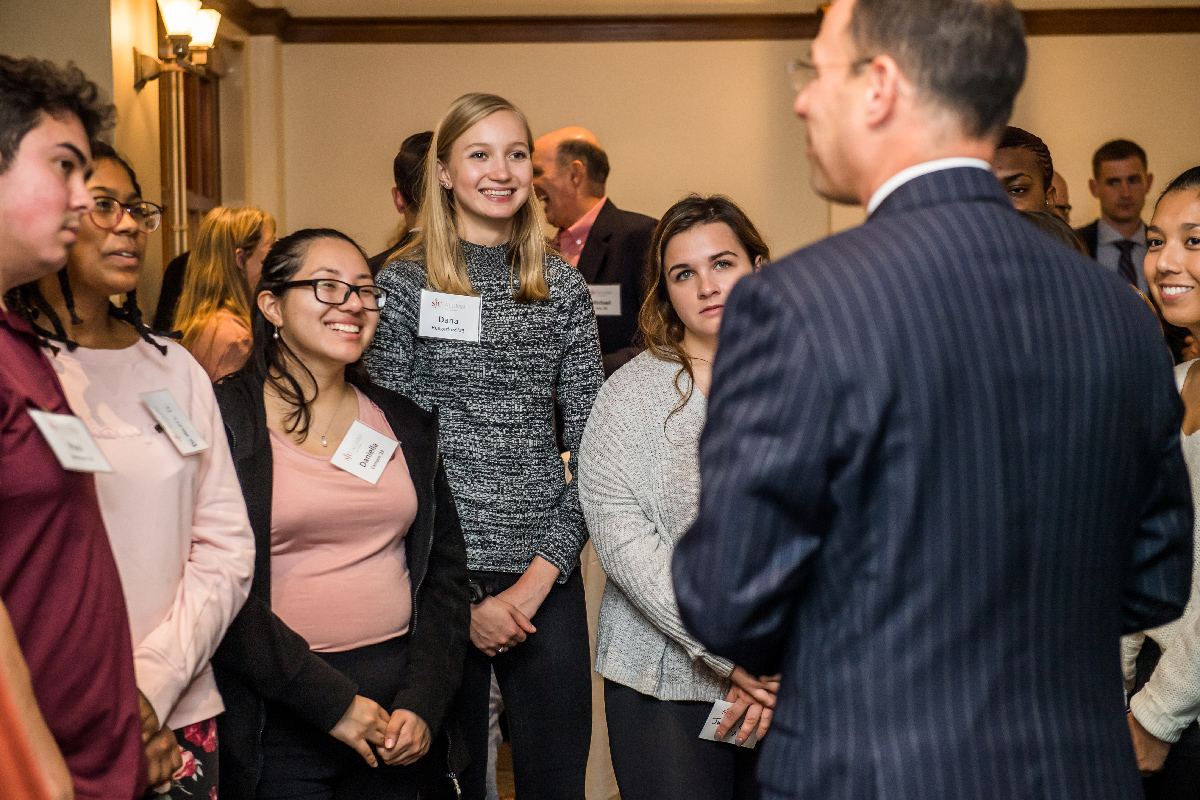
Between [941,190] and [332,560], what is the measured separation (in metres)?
1.35

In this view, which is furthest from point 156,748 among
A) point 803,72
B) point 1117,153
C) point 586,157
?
point 1117,153

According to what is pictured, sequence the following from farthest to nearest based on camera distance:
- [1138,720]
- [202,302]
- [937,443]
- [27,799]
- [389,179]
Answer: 1. [389,179]
2. [202,302]
3. [1138,720]
4. [27,799]
5. [937,443]

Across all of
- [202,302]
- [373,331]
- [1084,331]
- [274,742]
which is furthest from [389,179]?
[1084,331]

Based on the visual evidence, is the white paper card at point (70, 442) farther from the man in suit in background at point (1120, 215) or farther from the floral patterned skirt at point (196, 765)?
the man in suit in background at point (1120, 215)

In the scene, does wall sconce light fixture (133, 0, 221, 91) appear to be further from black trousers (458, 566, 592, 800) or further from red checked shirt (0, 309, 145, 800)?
red checked shirt (0, 309, 145, 800)

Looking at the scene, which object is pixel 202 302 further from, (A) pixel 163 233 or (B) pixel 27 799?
(B) pixel 27 799

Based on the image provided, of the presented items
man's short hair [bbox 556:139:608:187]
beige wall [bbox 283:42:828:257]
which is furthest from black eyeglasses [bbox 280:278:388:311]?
beige wall [bbox 283:42:828:257]

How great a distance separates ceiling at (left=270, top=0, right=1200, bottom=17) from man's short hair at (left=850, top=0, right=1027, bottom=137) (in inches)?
245

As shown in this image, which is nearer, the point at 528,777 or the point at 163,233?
the point at 528,777

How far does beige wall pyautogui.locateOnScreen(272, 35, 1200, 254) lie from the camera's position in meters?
7.00

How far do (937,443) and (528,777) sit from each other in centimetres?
158

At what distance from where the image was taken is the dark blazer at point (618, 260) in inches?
168

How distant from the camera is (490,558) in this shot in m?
→ 2.27

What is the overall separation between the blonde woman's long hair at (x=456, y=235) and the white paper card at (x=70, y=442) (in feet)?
3.55
